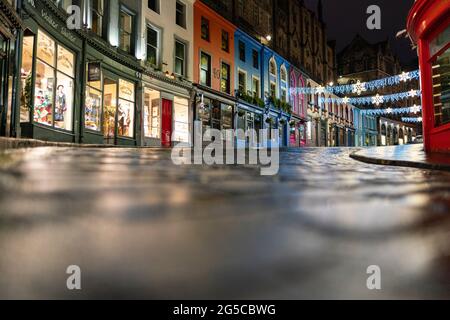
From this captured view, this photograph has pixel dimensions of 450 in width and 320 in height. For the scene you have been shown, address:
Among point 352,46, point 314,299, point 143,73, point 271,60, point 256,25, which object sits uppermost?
point 352,46

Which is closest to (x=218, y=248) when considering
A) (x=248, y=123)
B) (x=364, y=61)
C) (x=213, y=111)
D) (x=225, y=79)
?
(x=213, y=111)

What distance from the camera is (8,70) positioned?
9.32 meters

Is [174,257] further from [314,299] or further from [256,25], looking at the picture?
[256,25]

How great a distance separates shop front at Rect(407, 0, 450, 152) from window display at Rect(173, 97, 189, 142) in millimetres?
11375

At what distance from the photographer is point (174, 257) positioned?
883mm

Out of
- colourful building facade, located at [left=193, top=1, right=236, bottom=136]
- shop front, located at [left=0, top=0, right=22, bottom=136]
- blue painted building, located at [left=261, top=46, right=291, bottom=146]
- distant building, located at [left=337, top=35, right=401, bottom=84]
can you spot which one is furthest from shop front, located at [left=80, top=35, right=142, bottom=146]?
distant building, located at [left=337, top=35, right=401, bottom=84]

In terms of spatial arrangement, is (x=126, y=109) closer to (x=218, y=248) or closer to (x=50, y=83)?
(x=50, y=83)

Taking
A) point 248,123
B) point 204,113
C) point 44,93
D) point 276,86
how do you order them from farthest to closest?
1. point 276,86
2. point 248,123
3. point 204,113
4. point 44,93

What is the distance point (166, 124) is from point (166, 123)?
5 cm

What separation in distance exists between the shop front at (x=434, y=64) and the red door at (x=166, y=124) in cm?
1118

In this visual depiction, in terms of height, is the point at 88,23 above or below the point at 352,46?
below

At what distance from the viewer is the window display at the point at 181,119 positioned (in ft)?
60.2
